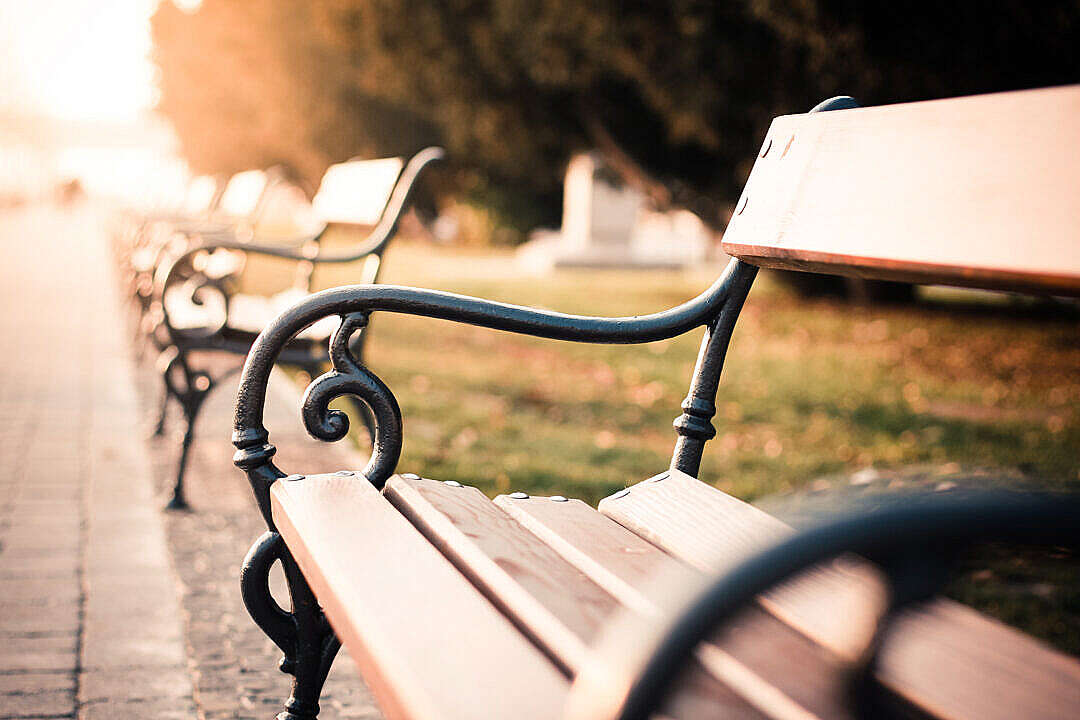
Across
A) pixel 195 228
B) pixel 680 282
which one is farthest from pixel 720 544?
pixel 680 282

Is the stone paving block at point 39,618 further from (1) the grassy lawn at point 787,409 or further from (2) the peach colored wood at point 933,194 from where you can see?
(2) the peach colored wood at point 933,194

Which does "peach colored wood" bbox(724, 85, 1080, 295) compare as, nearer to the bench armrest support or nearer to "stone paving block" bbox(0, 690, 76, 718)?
the bench armrest support

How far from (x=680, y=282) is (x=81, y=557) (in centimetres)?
1335

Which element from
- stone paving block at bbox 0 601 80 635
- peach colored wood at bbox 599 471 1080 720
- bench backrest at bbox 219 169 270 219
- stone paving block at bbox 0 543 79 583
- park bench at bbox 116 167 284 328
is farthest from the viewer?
bench backrest at bbox 219 169 270 219

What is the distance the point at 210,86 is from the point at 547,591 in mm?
32108

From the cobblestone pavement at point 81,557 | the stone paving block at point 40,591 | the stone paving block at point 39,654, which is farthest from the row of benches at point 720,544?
Answer: the stone paving block at point 40,591

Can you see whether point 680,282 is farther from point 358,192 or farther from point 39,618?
point 39,618

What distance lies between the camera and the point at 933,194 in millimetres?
1340

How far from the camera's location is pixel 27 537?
10.6 ft

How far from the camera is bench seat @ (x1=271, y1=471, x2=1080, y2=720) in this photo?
3.07ft

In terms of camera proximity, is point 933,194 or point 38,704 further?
point 38,704

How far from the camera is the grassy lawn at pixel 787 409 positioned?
4.07 meters

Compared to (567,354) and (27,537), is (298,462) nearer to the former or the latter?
(27,537)

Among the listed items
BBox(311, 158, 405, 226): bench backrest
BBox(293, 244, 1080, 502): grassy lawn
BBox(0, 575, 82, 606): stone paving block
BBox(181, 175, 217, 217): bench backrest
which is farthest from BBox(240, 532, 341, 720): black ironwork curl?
BBox(181, 175, 217, 217): bench backrest
